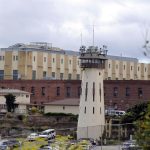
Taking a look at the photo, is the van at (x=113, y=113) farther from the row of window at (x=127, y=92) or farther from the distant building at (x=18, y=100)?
the distant building at (x=18, y=100)

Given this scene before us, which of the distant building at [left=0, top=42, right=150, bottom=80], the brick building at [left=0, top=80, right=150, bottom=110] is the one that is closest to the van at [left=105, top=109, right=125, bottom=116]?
the brick building at [left=0, top=80, right=150, bottom=110]

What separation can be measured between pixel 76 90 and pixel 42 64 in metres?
14.1

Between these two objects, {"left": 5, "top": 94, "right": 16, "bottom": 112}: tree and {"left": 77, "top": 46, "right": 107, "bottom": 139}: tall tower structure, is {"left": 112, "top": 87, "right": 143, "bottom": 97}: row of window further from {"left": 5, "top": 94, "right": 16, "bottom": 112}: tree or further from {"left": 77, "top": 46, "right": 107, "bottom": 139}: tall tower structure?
{"left": 77, "top": 46, "right": 107, "bottom": 139}: tall tower structure

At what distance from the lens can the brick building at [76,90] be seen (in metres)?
70.9

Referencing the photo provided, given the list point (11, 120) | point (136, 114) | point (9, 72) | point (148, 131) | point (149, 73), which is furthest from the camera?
point (149, 73)

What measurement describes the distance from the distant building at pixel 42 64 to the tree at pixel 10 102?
557 inches

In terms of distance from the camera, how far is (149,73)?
10425 centimetres

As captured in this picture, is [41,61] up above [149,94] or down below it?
above

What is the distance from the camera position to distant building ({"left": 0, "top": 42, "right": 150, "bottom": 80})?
8444 cm

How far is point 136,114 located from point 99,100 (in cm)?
404

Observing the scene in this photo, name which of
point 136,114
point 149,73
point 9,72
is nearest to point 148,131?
point 136,114

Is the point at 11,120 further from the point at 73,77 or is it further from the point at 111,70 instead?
the point at 111,70

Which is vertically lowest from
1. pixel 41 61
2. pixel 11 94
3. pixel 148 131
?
pixel 148 131

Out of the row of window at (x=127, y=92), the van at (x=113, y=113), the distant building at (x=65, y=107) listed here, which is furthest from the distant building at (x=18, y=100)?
the row of window at (x=127, y=92)
